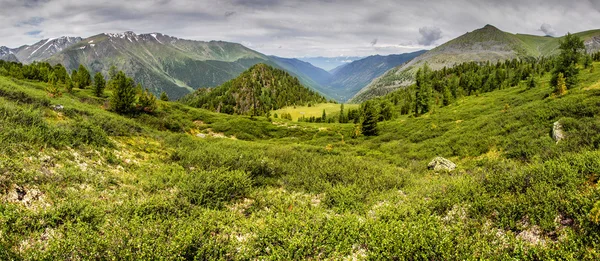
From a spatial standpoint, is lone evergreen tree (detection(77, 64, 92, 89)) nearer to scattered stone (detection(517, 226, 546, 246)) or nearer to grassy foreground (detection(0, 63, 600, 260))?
grassy foreground (detection(0, 63, 600, 260))

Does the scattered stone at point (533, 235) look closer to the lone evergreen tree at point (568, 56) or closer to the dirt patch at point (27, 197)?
the dirt patch at point (27, 197)

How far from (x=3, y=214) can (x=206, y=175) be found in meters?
8.26

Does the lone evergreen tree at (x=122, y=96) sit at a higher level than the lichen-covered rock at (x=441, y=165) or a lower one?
higher

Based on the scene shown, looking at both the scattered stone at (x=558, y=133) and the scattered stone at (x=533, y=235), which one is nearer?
the scattered stone at (x=533, y=235)

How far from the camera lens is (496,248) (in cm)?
823

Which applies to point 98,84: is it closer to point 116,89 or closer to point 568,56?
point 116,89

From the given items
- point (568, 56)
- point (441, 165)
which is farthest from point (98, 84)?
point (568, 56)

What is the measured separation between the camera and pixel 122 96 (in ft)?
182

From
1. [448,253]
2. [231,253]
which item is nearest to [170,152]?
[231,253]

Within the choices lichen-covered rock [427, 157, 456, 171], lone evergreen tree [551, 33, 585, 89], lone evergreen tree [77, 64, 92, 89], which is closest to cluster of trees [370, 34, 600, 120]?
lone evergreen tree [551, 33, 585, 89]

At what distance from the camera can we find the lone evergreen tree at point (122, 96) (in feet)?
178

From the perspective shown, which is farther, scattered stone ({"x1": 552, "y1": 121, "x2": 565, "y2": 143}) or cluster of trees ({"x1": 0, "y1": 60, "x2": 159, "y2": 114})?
cluster of trees ({"x1": 0, "y1": 60, "x2": 159, "y2": 114})

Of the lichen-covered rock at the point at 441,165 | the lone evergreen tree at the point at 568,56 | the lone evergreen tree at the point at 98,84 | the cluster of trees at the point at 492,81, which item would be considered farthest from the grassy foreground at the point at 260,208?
the lone evergreen tree at the point at 98,84

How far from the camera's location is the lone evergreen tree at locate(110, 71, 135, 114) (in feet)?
178
